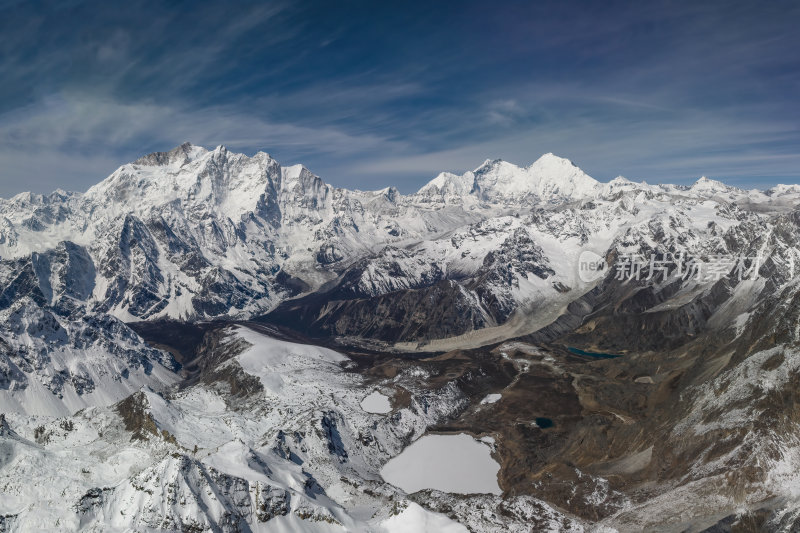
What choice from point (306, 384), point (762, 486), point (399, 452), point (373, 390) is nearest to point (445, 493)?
point (399, 452)

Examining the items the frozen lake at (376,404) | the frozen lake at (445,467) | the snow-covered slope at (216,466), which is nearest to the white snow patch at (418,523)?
the snow-covered slope at (216,466)

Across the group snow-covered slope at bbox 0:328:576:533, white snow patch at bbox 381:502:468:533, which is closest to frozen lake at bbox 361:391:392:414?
snow-covered slope at bbox 0:328:576:533

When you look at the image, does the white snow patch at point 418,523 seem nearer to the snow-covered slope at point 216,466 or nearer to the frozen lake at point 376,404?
the snow-covered slope at point 216,466

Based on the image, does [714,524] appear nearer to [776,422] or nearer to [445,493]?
[776,422]

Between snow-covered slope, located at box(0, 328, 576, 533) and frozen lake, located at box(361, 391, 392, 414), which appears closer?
snow-covered slope, located at box(0, 328, 576, 533)

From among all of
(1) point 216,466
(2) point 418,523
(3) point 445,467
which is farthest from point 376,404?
(1) point 216,466

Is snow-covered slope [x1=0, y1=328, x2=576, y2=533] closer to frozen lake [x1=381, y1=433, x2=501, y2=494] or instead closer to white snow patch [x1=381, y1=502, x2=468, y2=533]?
white snow patch [x1=381, y1=502, x2=468, y2=533]
